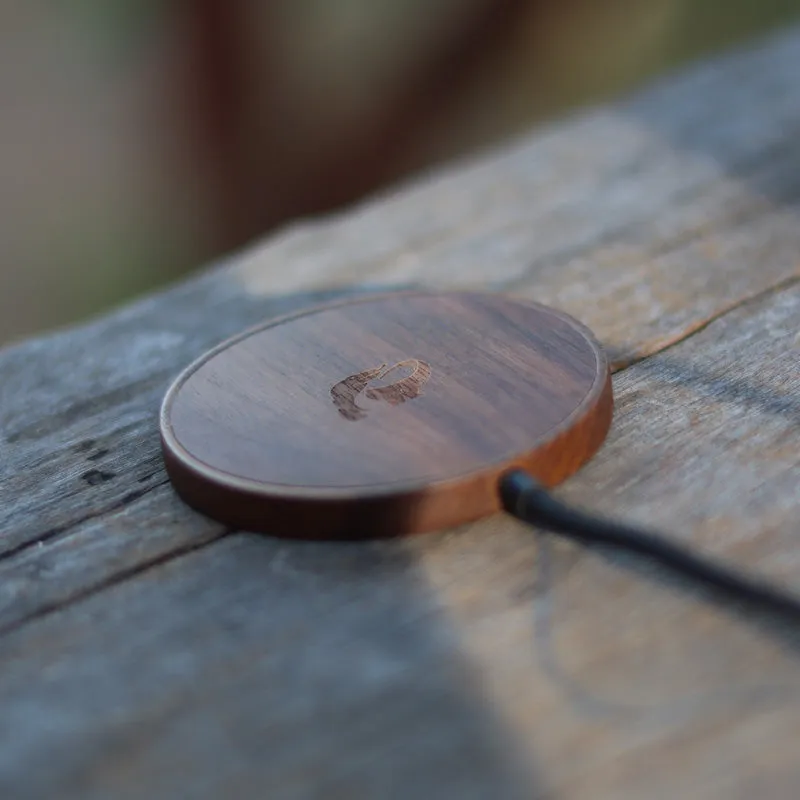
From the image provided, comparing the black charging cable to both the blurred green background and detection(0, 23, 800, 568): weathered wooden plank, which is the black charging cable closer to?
detection(0, 23, 800, 568): weathered wooden plank

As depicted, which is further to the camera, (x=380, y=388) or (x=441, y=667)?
Answer: (x=380, y=388)

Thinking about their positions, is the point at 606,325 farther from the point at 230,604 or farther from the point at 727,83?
the point at 727,83

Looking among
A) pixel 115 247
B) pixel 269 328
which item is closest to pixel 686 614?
pixel 269 328

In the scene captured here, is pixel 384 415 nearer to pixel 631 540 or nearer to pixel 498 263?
pixel 631 540

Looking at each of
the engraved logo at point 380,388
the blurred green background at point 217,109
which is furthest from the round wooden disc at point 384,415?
the blurred green background at point 217,109

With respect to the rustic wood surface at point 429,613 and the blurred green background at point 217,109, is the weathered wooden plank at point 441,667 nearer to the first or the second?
the rustic wood surface at point 429,613

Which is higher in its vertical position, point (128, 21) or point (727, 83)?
point (727, 83)

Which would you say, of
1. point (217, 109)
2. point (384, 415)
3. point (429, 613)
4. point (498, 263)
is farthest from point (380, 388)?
point (217, 109)
